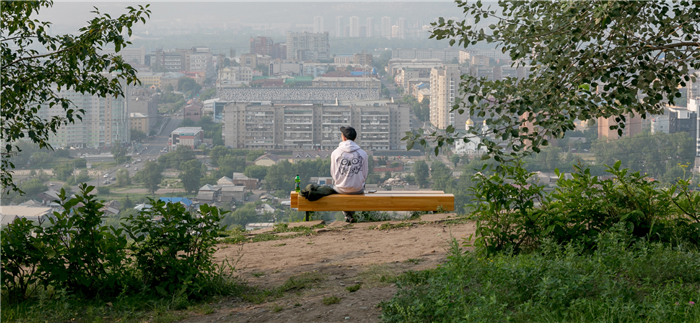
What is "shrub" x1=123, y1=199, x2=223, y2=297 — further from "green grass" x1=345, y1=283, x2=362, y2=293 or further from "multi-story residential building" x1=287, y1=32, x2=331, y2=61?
"multi-story residential building" x1=287, y1=32, x2=331, y2=61

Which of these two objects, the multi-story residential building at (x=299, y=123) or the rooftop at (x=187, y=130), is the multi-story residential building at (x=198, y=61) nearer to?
the rooftop at (x=187, y=130)

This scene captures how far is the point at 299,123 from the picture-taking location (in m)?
68.2

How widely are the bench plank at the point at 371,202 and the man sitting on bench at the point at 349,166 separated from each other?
4.8 inches

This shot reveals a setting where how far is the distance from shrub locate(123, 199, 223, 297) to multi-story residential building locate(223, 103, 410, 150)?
2483 inches

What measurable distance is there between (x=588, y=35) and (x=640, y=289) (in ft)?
5.27

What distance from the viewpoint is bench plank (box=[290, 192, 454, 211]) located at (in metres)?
5.49

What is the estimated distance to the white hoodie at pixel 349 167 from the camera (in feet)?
18.1

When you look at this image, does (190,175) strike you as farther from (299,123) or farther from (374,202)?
(374,202)

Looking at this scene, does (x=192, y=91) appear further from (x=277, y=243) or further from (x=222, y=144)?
(x=277, y=243)

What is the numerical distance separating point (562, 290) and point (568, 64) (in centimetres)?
153

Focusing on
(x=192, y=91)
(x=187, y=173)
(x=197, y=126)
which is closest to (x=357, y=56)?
(x=192, y=91)

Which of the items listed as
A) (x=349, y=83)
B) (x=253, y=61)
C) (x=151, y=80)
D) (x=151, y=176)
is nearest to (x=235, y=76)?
(x=151, y=80)

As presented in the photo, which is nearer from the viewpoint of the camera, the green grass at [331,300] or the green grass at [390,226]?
the green grass at [331,300]

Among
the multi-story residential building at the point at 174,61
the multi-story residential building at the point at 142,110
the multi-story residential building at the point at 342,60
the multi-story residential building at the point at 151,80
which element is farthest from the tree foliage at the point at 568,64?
the multi-story residential building at the point at 342,60
